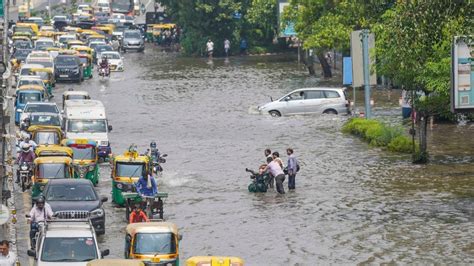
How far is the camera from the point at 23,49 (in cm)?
8456

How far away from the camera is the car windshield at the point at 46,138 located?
1842 inches

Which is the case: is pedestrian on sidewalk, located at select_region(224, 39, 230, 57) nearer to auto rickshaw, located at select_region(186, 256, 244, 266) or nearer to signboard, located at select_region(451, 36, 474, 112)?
signboard, located at select_region(451, 36, 474, 112)

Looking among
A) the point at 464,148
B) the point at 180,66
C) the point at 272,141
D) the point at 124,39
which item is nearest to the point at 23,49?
the point at 180,66

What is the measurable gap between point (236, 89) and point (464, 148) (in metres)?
23.2

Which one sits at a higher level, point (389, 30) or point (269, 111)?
point (389, 30)

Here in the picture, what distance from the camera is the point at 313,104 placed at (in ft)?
197

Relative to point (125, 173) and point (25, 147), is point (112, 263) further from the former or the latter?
point (25, 147)

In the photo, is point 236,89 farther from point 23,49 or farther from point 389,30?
point 389,30

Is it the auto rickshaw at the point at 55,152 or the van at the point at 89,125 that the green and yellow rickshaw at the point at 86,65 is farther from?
the auto rickshaw at the point at 55,152

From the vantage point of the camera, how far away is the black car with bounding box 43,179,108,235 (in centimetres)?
3450

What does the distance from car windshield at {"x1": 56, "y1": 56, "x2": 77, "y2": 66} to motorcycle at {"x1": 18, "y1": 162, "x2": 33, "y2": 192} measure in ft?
106

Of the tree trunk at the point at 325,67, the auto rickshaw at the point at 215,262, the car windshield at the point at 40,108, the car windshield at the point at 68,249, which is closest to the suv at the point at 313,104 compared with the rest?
the car windshield at the point at 40,108

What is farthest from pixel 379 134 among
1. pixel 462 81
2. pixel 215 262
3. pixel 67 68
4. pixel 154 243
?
pixel 67 68

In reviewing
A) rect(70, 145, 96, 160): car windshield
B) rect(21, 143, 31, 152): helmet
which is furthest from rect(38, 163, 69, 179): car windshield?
rect(70, 145, 96, 160): car windshield
